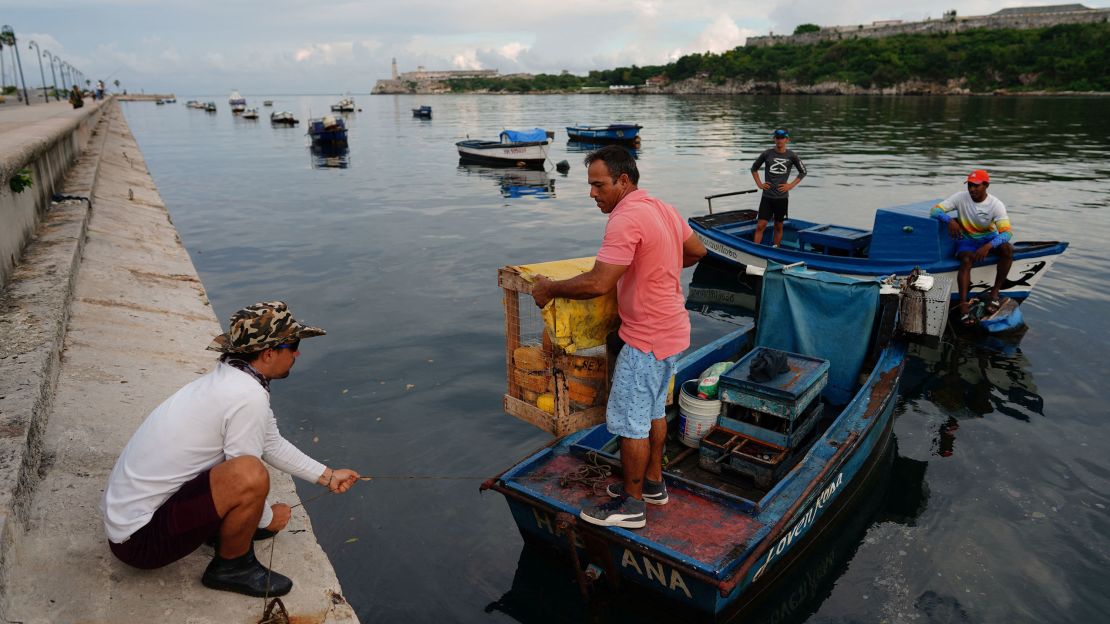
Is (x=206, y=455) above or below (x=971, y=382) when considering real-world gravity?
above

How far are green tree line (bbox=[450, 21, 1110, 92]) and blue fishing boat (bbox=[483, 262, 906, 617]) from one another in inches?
4180

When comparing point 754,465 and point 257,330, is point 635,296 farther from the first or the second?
point 754,465

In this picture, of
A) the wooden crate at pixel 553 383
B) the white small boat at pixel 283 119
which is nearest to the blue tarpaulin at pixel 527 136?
the wooden crate at pixel 553 383

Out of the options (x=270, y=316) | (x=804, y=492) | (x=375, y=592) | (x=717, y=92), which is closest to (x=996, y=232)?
(x=804, y=492)

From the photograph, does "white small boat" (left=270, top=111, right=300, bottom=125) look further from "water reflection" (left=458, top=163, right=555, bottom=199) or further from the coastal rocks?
the coastal rocks

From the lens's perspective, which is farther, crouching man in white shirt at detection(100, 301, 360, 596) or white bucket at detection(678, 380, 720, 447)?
white bucket at detection(678, 380, 720, 447)

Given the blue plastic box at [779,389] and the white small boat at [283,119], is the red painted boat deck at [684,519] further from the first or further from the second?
the white small boat at [283,119]

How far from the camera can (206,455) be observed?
11.8ft

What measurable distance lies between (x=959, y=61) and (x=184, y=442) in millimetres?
125987

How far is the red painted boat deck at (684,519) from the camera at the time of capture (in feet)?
15.7

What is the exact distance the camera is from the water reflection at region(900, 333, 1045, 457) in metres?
9.34

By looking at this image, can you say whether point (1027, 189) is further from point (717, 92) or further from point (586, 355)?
point (717, 92)

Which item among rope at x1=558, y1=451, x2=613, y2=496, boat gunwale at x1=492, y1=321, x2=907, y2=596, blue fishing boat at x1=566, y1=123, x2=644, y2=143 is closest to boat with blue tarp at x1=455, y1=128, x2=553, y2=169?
blue fishing boat at x1=566, y1=123, x2=644, y2=143

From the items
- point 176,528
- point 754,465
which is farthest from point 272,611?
point 754,465
